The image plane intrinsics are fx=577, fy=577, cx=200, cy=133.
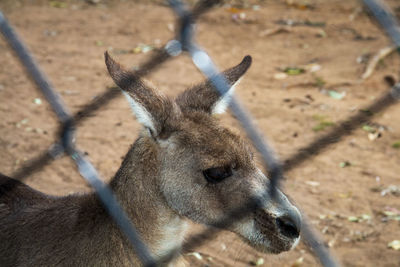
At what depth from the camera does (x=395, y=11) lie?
317 inches

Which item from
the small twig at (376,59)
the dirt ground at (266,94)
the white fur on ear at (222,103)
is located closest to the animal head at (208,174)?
the white fur on ear at (222,103)

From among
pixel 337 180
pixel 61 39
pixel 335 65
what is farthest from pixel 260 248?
pixel 61 39

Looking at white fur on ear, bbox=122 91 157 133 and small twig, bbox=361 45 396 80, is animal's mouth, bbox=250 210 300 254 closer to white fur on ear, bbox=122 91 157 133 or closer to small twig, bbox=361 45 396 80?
white fur on ear, bbox=122 91 157 133

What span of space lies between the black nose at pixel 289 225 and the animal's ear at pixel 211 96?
74cm

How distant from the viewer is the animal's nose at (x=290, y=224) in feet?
7.49

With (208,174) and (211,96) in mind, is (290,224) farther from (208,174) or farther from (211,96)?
(211,96)

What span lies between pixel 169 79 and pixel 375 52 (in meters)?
2.55

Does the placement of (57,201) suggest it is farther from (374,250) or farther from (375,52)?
(375,52)

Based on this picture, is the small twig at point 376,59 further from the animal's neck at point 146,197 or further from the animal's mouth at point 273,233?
the animal's mouth at point 273,233

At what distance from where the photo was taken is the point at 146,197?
2635 millimetres

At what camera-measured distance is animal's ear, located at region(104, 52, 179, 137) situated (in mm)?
2246

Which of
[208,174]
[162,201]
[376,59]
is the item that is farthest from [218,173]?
[376,59]

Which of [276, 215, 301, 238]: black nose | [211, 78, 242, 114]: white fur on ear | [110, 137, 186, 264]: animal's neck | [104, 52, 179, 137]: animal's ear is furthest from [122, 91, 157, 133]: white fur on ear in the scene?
[276, 215, 301, 238]: black nose

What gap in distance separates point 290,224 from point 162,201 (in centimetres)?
63
